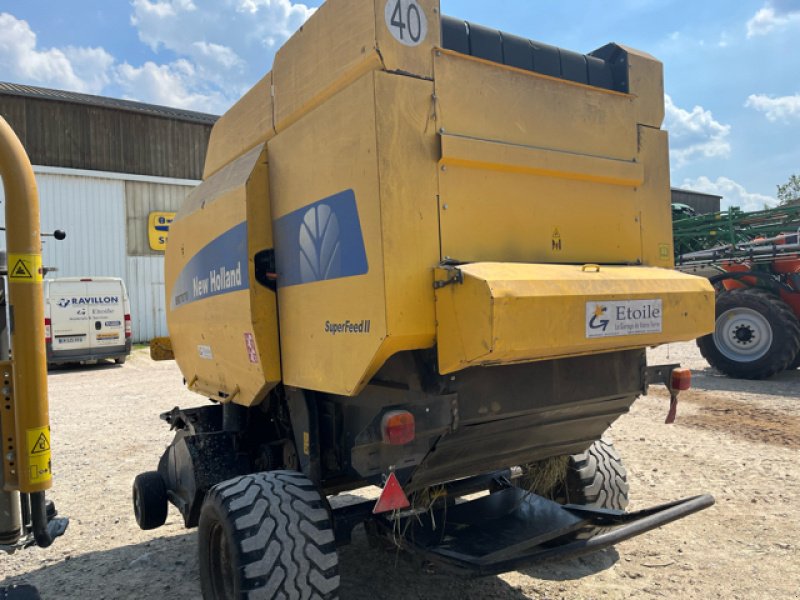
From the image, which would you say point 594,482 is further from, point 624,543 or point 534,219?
point 534,219

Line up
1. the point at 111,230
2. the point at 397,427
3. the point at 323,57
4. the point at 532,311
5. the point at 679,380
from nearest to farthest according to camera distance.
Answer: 1. the point at 532,311
2. the point at 397,427
3. the point at 323,57
4. the point at 679,380
5. the point at 111,230

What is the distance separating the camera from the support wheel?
13.6 ft

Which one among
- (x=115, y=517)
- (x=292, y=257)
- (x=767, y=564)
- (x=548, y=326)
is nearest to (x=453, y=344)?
(x=548, y=326)

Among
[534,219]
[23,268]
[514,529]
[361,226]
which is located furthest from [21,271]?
[514,529]

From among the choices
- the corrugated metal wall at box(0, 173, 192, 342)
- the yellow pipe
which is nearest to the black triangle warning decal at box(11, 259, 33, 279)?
the yellow pipe

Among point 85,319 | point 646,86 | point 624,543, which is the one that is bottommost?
point 624,543

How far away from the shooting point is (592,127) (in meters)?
3.15

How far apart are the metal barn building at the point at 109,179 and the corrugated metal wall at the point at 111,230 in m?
0.03

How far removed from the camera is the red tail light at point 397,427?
8.36 ft

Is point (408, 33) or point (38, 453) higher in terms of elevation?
point (408, 33)

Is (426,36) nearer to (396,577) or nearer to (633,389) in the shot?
(633,389)

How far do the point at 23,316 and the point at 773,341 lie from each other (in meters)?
10.6

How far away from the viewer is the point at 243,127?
149 inches

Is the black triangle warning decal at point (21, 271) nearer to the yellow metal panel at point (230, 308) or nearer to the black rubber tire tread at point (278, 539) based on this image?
the yellow metal panel at point (230, 308)
